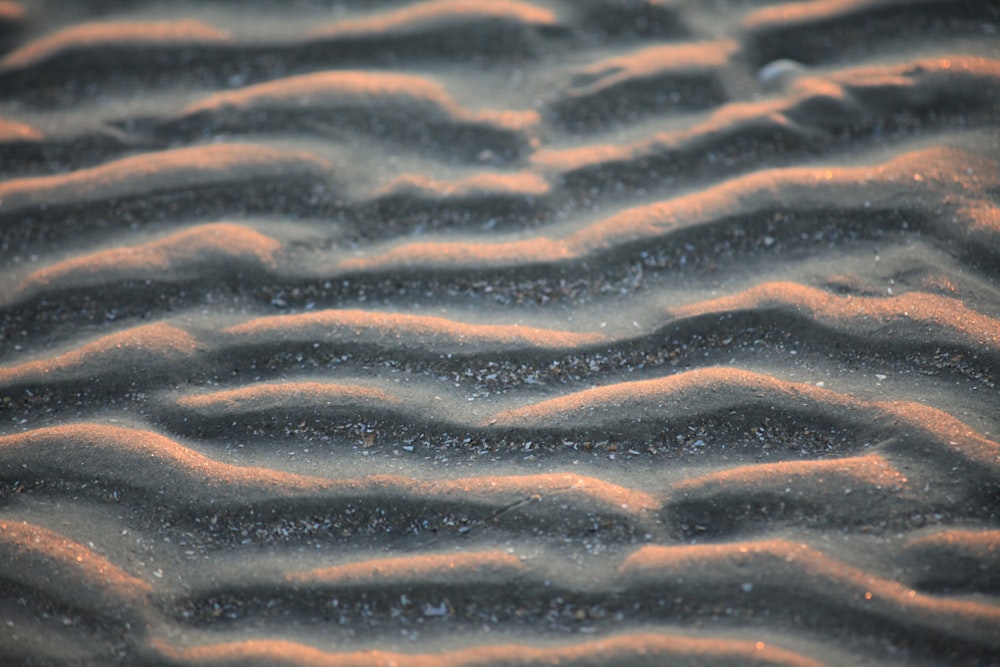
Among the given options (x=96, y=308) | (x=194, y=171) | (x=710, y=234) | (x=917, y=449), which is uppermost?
(x=194, y=171)

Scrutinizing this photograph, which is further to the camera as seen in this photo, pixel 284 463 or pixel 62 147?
pixel 62 147

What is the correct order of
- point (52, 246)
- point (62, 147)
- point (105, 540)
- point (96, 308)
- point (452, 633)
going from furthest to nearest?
point (62, 147), point (52, 246), point (96, 308), point (105, 540), point (452, 633)

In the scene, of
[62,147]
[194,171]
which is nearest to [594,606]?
[194,171]

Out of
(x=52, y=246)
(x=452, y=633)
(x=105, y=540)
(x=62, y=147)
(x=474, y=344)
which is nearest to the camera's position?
(x=452, y=633)

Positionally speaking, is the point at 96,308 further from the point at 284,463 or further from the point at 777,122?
the point at 777,122

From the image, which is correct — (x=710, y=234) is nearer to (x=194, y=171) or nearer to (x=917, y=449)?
(x=917, y=449)

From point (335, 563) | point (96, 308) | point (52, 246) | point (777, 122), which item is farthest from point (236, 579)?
point (777, 122)

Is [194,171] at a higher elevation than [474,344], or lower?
higher
